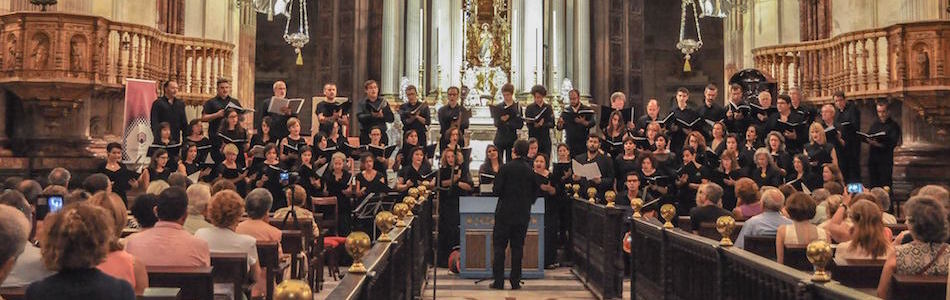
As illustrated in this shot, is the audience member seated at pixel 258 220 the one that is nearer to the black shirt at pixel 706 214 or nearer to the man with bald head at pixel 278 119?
the black shirt at pixel 706 214

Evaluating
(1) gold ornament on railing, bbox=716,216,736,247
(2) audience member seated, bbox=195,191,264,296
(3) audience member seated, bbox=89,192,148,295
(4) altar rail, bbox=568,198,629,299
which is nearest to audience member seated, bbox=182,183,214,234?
Answer: (2) audience member seated, bbox=195,191,264,296

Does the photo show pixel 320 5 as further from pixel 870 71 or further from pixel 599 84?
pixel 870 71

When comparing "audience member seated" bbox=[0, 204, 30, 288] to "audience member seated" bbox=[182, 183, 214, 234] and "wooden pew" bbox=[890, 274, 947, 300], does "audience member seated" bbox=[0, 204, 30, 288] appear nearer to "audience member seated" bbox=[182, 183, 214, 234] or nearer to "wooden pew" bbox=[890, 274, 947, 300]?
"audience member seated" bbox=[182, 183, 214, 234]

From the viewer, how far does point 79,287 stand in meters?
3.11

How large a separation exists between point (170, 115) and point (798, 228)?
28.9ft

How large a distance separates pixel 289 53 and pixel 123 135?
526 inches

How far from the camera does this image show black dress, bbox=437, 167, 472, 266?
12039mm

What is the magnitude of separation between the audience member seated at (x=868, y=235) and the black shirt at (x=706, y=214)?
9.96 feet

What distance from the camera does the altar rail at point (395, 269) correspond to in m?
3.79

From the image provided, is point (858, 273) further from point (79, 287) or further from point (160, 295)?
point (79, 287)

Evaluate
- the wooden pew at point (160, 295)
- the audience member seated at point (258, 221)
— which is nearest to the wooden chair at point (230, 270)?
the audience member seated at point (258, 221)

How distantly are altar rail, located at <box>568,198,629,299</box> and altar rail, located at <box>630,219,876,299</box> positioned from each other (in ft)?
1.73

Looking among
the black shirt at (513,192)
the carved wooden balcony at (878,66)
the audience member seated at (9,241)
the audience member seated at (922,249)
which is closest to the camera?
the audience member seated at (9,241)

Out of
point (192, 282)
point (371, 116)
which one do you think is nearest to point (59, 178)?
point (371, 116)
